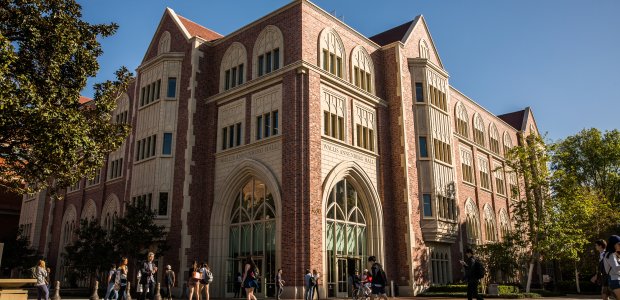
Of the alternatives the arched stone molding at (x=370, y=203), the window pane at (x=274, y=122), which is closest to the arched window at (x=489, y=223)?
the arched stone molding at (x=370, y=203)

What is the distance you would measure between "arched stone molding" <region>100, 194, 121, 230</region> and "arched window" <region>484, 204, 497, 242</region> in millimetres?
28285

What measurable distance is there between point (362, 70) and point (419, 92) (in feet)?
15.9

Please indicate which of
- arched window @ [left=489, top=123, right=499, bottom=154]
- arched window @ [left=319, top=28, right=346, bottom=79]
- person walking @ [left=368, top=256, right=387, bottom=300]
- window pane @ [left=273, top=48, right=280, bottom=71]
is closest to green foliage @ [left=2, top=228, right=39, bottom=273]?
window pane @ [left=273, top=48, right=280, bottom=71]

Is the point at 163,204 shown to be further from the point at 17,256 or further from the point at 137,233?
the point at 17,256

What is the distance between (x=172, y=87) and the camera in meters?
32.0

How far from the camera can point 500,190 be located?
149 ft

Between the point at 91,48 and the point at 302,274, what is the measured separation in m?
13.1

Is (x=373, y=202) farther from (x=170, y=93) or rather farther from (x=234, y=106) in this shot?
(x=170, y=93)

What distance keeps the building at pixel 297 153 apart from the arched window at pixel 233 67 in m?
0.07

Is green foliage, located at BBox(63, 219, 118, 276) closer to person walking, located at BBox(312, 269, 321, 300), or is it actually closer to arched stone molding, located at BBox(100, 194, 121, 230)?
arched stone molding, located at BBox(100, 194, 121, 230)

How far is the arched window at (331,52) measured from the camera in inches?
1103

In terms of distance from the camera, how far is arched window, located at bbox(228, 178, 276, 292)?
2575 centimetres

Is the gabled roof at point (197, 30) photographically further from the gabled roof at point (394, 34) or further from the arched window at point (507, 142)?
the arched window at point (507, 142)

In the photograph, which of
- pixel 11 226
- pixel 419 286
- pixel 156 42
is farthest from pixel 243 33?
Answer: pixel 11 226
